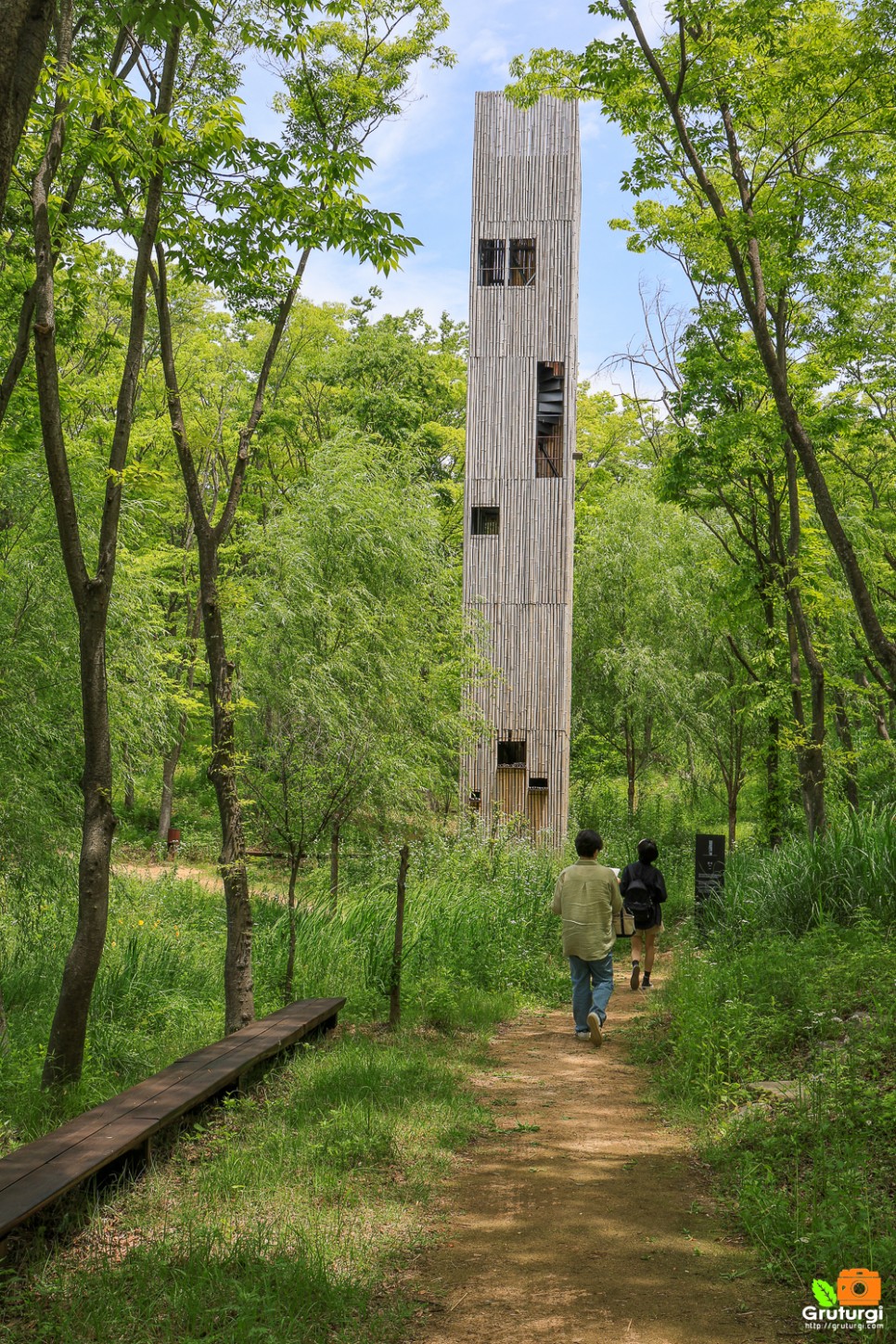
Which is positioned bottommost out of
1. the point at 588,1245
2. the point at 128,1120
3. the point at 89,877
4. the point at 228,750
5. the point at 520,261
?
the point at 588,1245

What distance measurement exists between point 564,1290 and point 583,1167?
1.54m

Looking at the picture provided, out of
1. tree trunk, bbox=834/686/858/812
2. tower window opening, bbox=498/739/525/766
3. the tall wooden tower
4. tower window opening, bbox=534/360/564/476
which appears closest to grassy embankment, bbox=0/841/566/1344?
tower window opening, bbox=498/739/525/766

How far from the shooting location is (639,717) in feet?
72.7

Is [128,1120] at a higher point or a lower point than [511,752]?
lower

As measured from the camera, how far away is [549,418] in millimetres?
20391

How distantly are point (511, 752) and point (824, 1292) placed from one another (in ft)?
52.6

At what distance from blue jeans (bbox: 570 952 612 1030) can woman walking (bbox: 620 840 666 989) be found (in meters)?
1.98

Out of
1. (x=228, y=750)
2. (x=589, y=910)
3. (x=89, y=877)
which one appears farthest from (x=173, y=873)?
(x=89, y=877)

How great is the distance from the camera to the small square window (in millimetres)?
19469

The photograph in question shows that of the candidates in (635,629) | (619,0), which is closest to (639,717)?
(635,629)

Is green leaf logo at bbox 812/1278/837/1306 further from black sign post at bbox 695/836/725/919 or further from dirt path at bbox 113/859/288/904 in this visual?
dirt path at bbox 113/859/288/904

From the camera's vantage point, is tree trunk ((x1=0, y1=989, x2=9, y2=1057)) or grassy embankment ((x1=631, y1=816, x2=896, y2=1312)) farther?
tree trunk ((x1=0, y1=989, x2=9, y2=1057))

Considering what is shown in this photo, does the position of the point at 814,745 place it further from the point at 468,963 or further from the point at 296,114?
the point at 296,114

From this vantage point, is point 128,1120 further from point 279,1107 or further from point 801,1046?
point 801,1046
